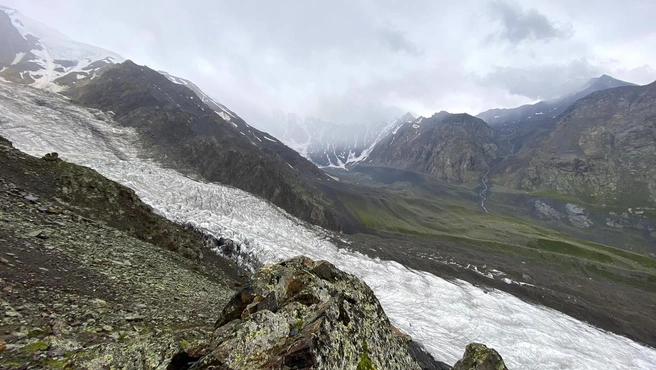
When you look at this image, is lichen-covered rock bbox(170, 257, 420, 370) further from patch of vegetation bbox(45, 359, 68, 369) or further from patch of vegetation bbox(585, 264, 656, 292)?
patch of vegetation bbox(585, 264, 656, 292)

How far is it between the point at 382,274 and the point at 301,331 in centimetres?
3684

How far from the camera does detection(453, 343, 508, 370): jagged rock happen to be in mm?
14328

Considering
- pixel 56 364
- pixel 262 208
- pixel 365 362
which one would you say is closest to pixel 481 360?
pixel 365 362

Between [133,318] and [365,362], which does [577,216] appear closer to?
[365,362]

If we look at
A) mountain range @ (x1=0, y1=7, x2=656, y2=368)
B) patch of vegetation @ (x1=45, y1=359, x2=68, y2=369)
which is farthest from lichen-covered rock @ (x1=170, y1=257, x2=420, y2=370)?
patch of vegetation @ (x1=45, y1=359, x2=68, y2=369)

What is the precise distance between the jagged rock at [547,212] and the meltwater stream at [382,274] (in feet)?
549

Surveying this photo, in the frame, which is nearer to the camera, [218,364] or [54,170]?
[218,364]

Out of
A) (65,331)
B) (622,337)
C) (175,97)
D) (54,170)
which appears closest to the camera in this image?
(65,331)

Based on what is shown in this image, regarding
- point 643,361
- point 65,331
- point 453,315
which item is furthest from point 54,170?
point 643,361

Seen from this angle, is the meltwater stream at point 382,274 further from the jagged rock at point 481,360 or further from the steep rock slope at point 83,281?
the steep rock slope at point 83,281

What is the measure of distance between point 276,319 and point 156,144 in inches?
2745

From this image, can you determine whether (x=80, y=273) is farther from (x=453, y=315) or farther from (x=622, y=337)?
(x=622, y=337)

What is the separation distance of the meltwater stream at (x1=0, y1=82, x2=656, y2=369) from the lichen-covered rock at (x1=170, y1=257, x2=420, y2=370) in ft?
65.4

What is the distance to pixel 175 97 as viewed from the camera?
12256cm
